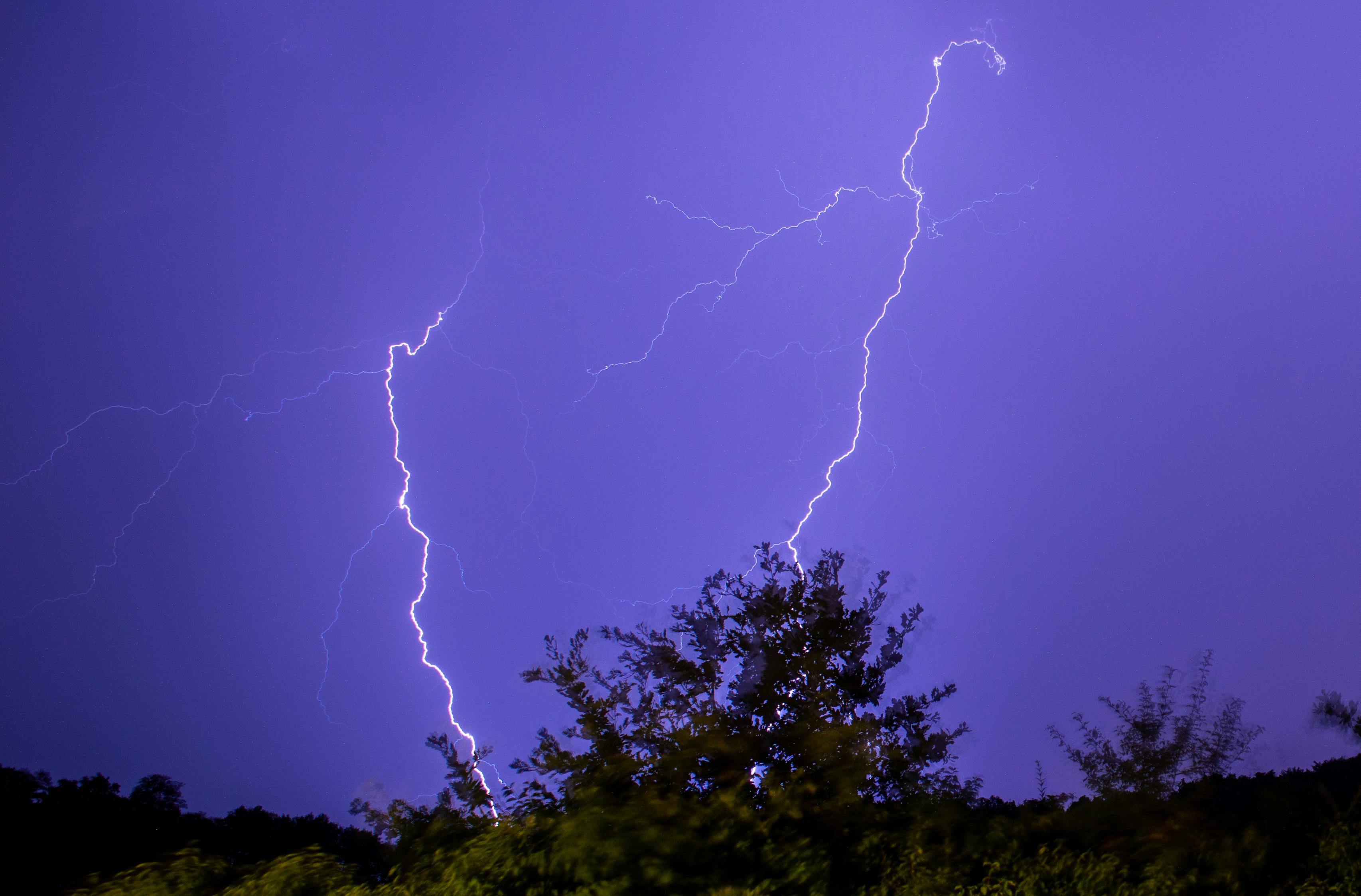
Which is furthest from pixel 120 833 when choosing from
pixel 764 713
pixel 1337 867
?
pixel 1337 867

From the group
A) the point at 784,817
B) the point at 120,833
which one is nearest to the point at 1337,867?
the point at 784,817

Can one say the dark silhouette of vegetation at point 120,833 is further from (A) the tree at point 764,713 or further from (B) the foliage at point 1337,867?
(B) the foliage at point 1337,867

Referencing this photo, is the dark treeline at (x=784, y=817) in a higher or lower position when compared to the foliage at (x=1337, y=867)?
higher

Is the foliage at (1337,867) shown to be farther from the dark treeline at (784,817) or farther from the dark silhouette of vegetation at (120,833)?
the dark silhouette of vegetation at (120,833)

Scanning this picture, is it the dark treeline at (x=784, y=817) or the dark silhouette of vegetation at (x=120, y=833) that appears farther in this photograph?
the dark silhouette of vegetation at (x=120, y=833)

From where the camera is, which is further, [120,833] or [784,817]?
[120,833]

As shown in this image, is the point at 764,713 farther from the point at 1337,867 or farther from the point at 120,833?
the point at 120,833

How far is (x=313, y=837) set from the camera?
14031mm

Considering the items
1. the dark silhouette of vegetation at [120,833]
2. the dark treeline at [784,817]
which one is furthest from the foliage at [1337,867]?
the dark silhouette of vegetation at [120,833]

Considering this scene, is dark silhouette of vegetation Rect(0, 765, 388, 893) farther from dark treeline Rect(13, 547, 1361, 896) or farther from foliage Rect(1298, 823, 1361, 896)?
foliage Rect(1298, 823, 1361, 896)

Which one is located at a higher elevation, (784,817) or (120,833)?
(120,833)

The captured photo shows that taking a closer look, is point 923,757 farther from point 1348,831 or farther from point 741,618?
point 1348,831

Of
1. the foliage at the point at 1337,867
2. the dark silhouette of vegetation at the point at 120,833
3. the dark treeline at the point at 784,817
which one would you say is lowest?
the foliage at the point at 1337,867

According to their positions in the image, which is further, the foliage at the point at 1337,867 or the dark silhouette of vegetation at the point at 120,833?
the dark silhouette of vegetation at the point at 120,833
